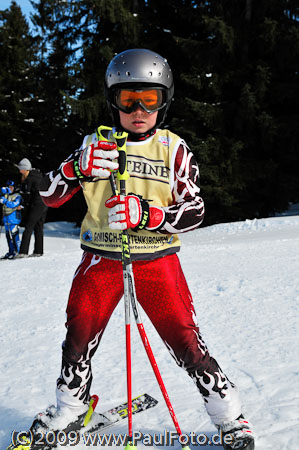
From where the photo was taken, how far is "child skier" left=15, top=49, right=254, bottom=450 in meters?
2.21

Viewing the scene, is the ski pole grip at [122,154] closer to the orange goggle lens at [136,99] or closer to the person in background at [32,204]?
the orange goggle lens at [136,99]

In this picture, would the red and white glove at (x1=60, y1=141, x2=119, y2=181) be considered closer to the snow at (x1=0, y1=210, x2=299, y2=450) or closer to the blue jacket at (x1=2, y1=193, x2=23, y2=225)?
the snow at (x1=0, y1=210, x2=299, y2=450)

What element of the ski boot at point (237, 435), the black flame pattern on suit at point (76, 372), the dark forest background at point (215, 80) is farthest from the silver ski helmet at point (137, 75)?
the dark forest background at point (215, 80)

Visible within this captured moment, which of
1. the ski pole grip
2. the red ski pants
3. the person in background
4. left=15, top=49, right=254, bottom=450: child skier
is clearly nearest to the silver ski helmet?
left=15, top=49, right=254, bottom=450: child skier

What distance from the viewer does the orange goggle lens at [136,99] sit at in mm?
2238

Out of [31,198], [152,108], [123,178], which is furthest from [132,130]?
[31,198]

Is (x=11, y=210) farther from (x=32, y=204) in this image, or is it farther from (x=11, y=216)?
(x=32, y=204)

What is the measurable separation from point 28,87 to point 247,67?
15.2 meters

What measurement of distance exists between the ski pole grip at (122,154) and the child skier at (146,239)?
0.10 m

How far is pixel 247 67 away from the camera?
17.0m

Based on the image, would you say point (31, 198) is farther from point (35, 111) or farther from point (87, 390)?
point (35, 111)

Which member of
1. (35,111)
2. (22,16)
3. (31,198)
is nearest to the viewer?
(31,198)

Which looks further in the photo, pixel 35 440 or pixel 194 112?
pixel 194 112

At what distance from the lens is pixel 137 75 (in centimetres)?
219
